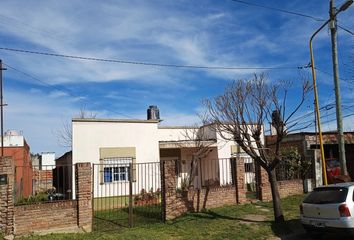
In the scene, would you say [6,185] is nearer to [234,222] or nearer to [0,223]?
[0,223]

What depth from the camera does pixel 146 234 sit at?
1162 centimetres

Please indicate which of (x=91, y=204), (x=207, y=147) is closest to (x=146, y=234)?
(x=91, y=204)

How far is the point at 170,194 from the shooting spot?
556 inches

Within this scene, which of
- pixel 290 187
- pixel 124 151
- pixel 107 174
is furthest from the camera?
pixel 124 151

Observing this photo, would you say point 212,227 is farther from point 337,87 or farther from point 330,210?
point 337,87

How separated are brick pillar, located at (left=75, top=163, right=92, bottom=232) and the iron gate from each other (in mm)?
383

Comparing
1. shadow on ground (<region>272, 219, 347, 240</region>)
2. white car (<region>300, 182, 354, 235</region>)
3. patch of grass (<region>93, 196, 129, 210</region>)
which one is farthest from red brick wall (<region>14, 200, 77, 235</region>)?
white car (<region>300, 182, 354, 235</region>)

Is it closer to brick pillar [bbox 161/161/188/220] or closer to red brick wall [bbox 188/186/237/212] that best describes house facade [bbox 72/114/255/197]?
red brick wall [bbox 188/186/237/212]

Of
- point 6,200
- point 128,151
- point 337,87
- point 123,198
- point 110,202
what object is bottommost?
point 110,202

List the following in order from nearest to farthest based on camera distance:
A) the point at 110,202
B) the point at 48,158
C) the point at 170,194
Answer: the point at 170,194 → the point at 110,202 → the point at 48,158

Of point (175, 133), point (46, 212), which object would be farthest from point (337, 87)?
point (175, 133)

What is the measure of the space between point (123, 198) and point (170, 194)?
599 centimetres

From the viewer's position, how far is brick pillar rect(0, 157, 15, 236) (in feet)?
37.1

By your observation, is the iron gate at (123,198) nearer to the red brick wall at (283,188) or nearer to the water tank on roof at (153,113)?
the red brick wall at (283,188)
